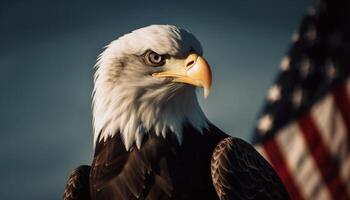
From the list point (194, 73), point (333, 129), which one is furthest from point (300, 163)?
point (194, 73)

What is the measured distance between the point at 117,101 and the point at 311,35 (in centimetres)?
238

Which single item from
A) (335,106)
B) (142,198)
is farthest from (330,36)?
(142,198)

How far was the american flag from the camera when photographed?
A: 20.8ft

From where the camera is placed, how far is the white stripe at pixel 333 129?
6.32m

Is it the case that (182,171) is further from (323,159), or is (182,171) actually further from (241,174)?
(323,159)

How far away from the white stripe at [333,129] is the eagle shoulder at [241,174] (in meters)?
1.37

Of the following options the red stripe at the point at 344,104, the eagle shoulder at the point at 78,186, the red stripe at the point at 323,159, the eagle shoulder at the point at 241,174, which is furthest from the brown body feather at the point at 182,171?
the red stripe at the point at 344,104

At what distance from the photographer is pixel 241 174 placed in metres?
4.89

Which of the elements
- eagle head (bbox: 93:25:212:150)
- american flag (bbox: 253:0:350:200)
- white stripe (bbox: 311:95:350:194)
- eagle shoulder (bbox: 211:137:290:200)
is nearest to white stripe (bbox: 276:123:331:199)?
american flag (bbox: 253:0:350:200)

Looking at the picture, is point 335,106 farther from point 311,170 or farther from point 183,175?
point 183,175

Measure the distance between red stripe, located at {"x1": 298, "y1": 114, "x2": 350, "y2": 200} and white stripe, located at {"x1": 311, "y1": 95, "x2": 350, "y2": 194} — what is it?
0.14ft

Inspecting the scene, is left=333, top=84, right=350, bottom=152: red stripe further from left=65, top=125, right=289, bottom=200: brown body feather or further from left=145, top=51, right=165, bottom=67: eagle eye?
left=145, top=51, right=165, bottom=67: eagle eye

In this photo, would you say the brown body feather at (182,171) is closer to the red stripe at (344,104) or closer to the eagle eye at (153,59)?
the eagle eye at (153,59)

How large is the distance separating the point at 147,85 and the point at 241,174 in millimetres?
824
